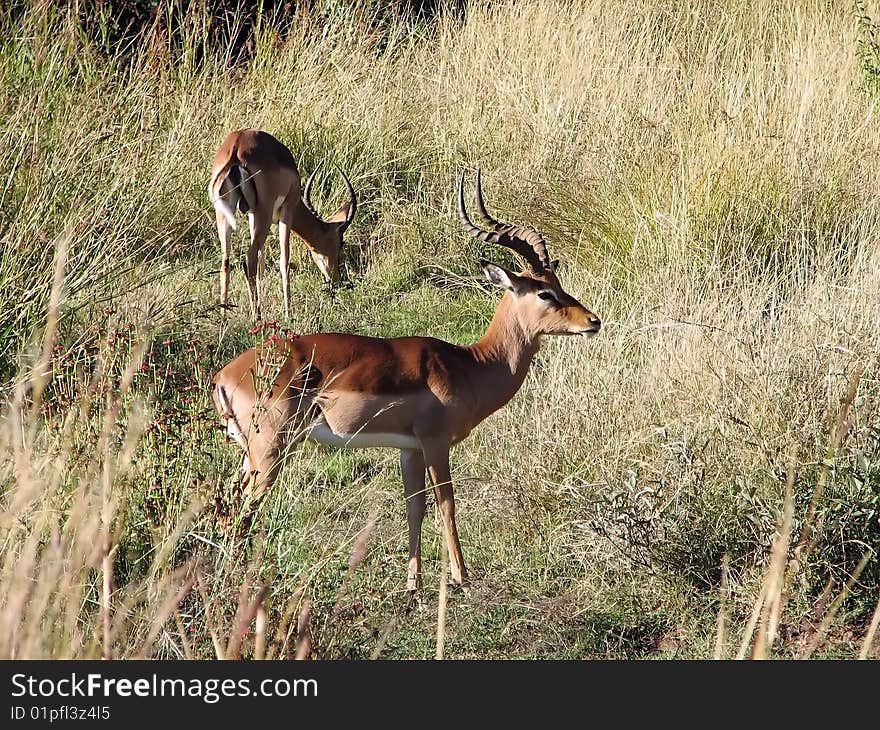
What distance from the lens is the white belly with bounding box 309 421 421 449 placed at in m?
4.68

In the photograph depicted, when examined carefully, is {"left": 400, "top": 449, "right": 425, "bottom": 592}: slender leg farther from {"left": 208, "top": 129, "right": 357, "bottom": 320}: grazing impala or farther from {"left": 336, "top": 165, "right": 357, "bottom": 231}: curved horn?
{"left": 336, "top": 165, "right": 357, "bottom": 231}: curved horn

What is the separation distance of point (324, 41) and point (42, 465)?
22.4 feet

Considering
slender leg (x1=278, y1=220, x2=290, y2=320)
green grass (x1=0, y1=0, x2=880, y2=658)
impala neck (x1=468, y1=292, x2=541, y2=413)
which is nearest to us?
green grass (x1=0, y1=0, x2=880, y2=658)

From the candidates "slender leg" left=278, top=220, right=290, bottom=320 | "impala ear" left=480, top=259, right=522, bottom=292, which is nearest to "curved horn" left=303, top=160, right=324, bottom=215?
"slender leg" left=278, top=220, right=290, bottom=320

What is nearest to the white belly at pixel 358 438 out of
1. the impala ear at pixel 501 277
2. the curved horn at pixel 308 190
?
the impala ear at pixel 501 277

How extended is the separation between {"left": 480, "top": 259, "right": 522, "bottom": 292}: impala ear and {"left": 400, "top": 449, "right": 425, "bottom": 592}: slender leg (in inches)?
30.3

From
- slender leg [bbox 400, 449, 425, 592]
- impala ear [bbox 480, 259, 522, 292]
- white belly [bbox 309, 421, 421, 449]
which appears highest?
impala ear [bbox 480, 259, 522, 292]

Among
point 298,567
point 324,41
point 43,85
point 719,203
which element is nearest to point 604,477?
point 298,567

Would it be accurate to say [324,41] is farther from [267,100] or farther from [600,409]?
[600,409]

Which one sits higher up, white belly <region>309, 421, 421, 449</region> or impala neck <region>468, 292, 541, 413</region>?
impala neck <region>468, 292, 541, 413</region>

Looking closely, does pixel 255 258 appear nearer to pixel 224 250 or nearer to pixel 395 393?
pixel 224 250

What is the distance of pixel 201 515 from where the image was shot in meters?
4.11

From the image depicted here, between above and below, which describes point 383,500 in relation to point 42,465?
below

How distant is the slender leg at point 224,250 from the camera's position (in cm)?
757
